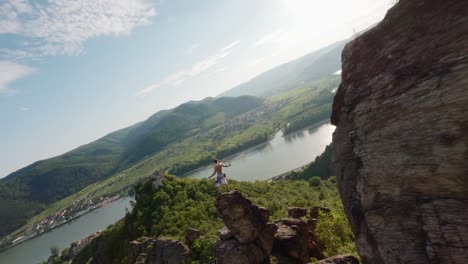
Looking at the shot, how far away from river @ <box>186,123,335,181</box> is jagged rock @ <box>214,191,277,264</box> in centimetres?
10792

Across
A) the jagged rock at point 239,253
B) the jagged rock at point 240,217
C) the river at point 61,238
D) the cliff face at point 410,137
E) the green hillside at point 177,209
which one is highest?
the cliff face at point 410,137

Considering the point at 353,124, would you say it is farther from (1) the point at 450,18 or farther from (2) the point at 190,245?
(2) the point at 190,245

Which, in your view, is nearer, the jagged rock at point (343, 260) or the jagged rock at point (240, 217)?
the jagged rock at point (343, 260)

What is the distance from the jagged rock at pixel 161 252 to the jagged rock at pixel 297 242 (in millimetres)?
8975

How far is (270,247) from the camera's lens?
21.2m

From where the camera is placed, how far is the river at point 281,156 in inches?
5340

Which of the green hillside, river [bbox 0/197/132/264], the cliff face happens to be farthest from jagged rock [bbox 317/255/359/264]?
river [bbox 0/197/132/264]

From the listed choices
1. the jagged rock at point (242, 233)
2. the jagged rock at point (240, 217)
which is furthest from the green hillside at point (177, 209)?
the jagged rock at point (240, 217)

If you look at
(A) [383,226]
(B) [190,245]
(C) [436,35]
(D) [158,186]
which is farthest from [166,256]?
(D) [158,186]

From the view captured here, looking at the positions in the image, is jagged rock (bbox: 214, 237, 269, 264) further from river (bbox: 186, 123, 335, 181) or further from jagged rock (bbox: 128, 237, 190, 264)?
river (bbox: 186, 123, 335, 181)

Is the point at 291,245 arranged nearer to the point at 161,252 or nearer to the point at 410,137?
the point at 161,252

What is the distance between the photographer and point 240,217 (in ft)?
67.7

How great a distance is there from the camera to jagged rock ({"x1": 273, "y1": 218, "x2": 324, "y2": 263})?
872 inches

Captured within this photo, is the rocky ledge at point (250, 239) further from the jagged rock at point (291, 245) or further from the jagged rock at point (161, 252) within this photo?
the jagged rock at point (161, 252)
